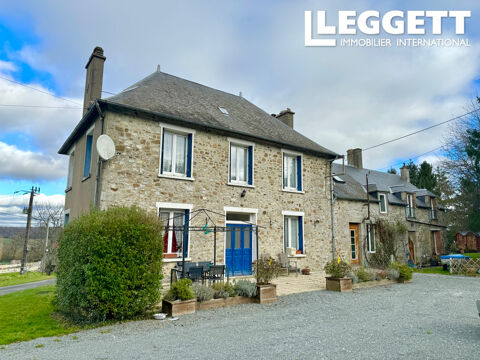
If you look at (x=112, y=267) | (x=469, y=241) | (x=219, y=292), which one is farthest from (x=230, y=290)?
(x=469, y=241)

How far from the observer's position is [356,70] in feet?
37.1

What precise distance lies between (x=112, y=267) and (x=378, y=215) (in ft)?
55.7

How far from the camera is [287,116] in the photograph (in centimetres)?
1756

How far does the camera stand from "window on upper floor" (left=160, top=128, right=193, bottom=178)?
10695 mm

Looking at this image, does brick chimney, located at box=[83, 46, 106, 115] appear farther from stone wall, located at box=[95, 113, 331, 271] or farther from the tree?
the tree

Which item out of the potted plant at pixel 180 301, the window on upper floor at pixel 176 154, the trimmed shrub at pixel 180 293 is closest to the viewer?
the potted plant at pixel 180 301

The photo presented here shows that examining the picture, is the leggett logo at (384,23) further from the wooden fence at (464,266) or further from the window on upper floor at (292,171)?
the wooden fence at (464,266)

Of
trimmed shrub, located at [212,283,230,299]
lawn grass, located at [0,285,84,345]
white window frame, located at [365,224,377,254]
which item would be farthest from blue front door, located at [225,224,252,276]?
white window frame, located at [365,224,377,254]

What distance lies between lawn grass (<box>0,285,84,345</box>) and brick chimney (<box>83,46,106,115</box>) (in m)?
7.04

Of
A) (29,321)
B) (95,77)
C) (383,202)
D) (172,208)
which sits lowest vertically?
(29,321)

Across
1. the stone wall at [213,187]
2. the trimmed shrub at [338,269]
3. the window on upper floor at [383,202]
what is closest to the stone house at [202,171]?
the stone wall at [213,187]

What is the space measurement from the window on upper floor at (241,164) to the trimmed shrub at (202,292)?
17.9 feet

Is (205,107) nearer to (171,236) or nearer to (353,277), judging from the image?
(171,236)

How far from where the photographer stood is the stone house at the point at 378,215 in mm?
16469
